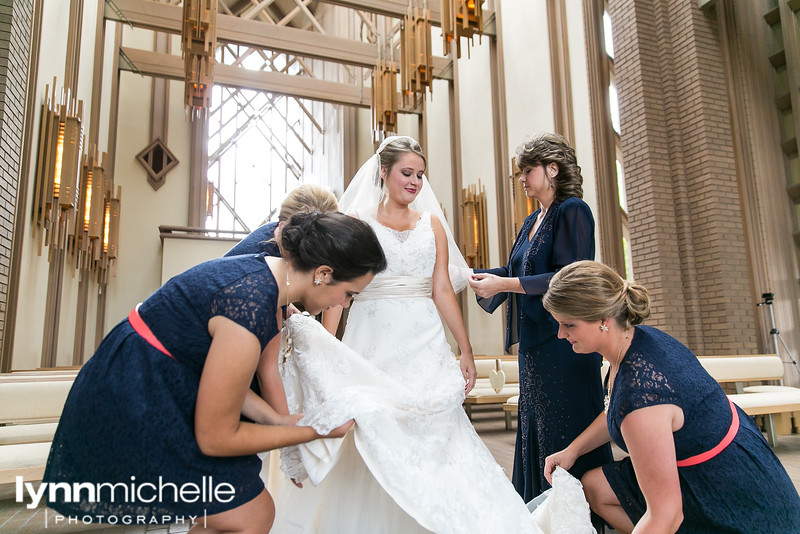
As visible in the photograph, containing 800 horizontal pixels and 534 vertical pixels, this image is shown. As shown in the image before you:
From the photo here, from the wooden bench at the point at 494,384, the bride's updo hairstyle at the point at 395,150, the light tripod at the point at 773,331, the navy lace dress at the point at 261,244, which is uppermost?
the bride's updo hairstyle at the point at 395,150

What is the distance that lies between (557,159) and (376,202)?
33.9 inches

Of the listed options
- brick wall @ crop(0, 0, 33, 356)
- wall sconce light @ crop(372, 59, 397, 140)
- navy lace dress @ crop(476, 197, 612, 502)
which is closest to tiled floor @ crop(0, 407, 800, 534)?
navy lace dress @ crop(476, 197, 612, 502)

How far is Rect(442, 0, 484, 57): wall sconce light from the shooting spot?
6402 millimetres

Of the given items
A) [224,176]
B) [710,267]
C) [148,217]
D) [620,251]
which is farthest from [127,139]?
[710,267]

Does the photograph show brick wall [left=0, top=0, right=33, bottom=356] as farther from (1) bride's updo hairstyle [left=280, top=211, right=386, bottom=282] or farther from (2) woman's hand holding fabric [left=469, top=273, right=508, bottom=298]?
(1) bride's updo hairstyle [left=280, top=211, right=386, bottom=282]

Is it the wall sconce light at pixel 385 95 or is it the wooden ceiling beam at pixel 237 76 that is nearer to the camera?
the wall sconce light at pixel 385 95

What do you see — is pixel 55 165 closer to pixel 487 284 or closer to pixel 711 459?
pixel 487 284

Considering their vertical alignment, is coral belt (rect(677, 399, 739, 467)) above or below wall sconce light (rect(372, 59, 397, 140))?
below

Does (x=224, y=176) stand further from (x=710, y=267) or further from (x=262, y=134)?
(x=710, y=267)

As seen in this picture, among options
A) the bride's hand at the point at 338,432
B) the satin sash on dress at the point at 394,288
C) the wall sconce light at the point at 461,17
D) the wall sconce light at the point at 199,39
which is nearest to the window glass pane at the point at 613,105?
the wall sconce light at the point at 461,17

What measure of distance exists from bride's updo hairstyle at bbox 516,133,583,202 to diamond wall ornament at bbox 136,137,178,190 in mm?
12176

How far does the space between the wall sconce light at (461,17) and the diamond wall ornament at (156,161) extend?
8545 mm

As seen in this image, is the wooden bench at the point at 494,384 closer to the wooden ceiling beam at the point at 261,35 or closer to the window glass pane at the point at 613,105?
the window glass pane at the point at 613,105

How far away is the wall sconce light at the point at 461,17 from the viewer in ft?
21.0
